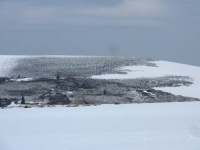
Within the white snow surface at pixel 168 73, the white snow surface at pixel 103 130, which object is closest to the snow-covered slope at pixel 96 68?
the white snow surface at pixel 168 73

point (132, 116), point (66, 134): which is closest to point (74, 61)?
point (132, 116)

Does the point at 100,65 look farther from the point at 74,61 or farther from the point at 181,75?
the point at 181,75

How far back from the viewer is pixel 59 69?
3572cm

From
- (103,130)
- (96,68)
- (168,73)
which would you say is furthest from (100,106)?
(96,68)

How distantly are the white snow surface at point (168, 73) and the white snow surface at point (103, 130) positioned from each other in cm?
1229

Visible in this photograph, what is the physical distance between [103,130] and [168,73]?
2432 cm

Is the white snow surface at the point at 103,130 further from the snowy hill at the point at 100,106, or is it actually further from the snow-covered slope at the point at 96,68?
the snow-covered slope at the point at 96,68

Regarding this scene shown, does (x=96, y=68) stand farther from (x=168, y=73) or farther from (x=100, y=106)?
(x=100, y=106)

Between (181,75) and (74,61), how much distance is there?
11.9 meters

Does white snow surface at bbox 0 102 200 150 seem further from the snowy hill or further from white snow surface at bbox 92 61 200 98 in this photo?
white snow surface at bbox 92 61 200 98

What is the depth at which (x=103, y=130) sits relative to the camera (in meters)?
10.6

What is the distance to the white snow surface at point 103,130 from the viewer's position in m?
9.00

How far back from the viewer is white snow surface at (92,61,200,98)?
26.6m

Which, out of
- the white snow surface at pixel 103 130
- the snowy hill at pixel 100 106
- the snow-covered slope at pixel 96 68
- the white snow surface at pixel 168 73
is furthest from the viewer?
the snow-covered slope at pixel 96 68
